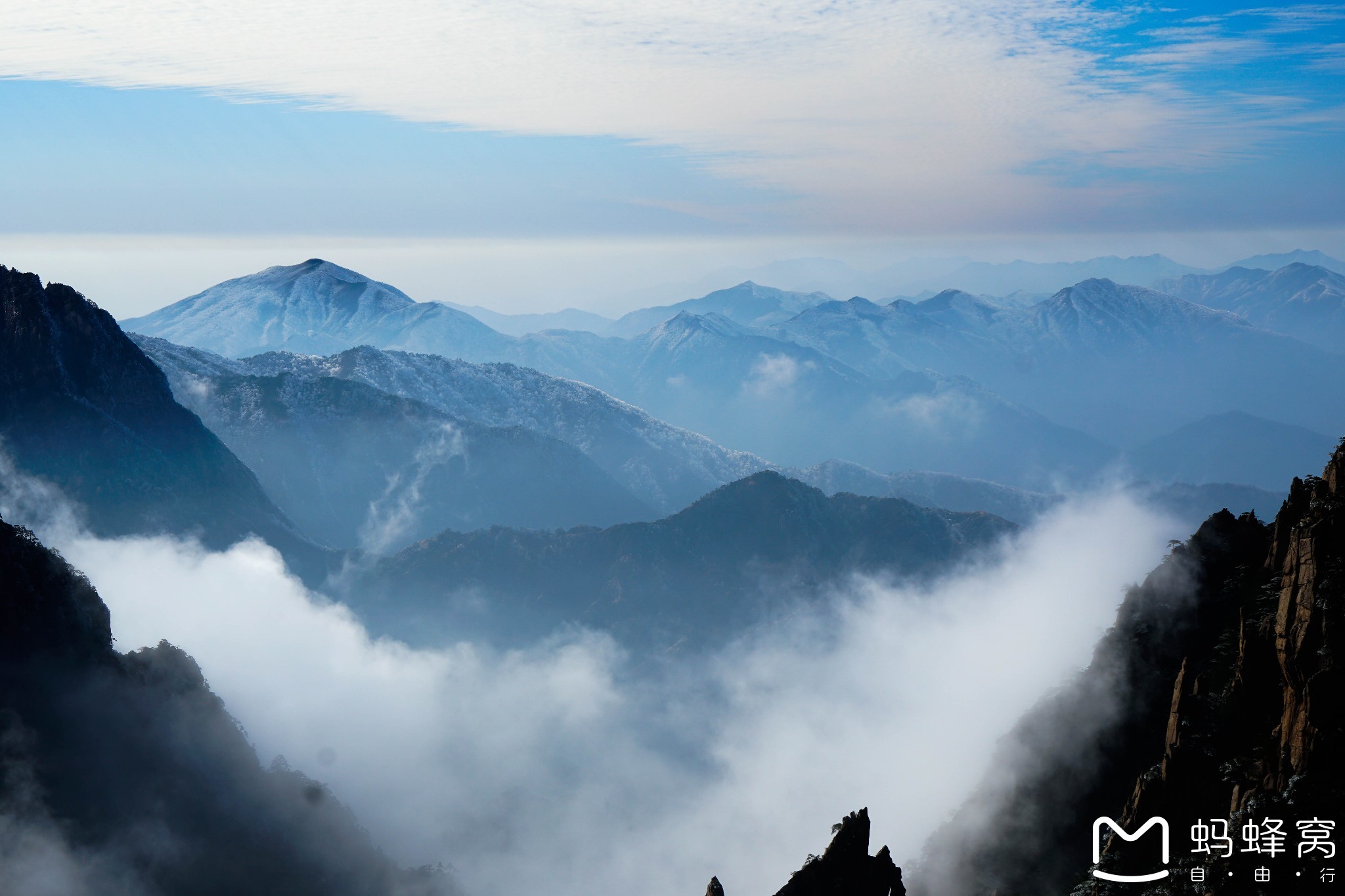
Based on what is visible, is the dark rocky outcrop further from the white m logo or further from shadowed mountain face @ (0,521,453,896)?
shadowed mountain face @ (0,521,453,896)

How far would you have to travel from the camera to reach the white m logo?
54.8 metres

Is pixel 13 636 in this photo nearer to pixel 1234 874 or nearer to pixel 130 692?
pixel 130 692

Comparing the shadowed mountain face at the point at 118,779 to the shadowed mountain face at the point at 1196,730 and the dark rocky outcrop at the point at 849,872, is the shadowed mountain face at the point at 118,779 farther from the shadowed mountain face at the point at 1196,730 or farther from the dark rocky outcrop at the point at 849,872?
the shadowed mountain face at the point at 1196,730

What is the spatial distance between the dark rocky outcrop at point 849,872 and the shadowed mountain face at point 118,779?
62315mm

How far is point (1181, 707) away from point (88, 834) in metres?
96.9

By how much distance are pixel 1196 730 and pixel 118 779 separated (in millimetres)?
99644

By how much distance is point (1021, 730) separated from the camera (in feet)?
268

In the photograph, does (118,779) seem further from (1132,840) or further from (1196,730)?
(1196,730)

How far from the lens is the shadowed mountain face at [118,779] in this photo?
309 feet

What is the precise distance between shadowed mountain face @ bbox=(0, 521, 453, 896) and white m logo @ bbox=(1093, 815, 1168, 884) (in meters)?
85.6

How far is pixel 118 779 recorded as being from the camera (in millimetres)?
102562

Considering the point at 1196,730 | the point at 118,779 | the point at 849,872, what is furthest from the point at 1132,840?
the point at 118,779

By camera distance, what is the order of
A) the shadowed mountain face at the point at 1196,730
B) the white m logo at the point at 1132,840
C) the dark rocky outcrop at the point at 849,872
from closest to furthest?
the shadowed mountain face at the point at 1196,730 < the white m logo at the point at 1132,840 < the dark rocky outcrop at the point at 849,872

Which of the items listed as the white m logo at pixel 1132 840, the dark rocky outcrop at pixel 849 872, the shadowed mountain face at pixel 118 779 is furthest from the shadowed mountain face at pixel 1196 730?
the shadowed mountain face at pixel 118 779
